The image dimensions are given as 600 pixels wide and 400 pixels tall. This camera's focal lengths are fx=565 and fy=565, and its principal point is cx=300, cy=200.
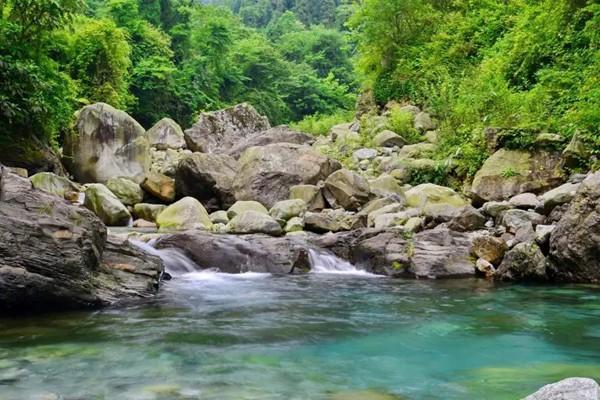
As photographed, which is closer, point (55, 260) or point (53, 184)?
point (55, 260)

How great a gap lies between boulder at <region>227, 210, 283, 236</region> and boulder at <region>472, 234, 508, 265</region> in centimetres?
375

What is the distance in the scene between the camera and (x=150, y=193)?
46.8 ft

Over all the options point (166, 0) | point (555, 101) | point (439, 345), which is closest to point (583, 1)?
point (555, 101)

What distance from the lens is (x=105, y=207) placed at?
1166 centimetres

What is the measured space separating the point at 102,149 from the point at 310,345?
12561mm

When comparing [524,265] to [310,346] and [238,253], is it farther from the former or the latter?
[310,346]

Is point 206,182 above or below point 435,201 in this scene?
above

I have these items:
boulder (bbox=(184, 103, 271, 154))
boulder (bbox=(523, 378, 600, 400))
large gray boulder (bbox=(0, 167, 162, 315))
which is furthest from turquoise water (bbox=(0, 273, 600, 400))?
boulder (bbox=(184, 103, 271, 154))

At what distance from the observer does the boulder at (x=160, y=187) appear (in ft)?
46.3

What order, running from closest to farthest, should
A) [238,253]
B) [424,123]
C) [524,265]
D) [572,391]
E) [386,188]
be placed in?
[572,391], [524,265], [238,253], [386,188], [424,123]

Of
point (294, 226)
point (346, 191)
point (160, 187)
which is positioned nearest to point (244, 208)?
point (294, 226)

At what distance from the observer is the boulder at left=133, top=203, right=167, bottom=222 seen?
12470 mm

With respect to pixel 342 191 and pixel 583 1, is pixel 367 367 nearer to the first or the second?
pixel 342 191

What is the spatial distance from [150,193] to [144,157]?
227 cm
